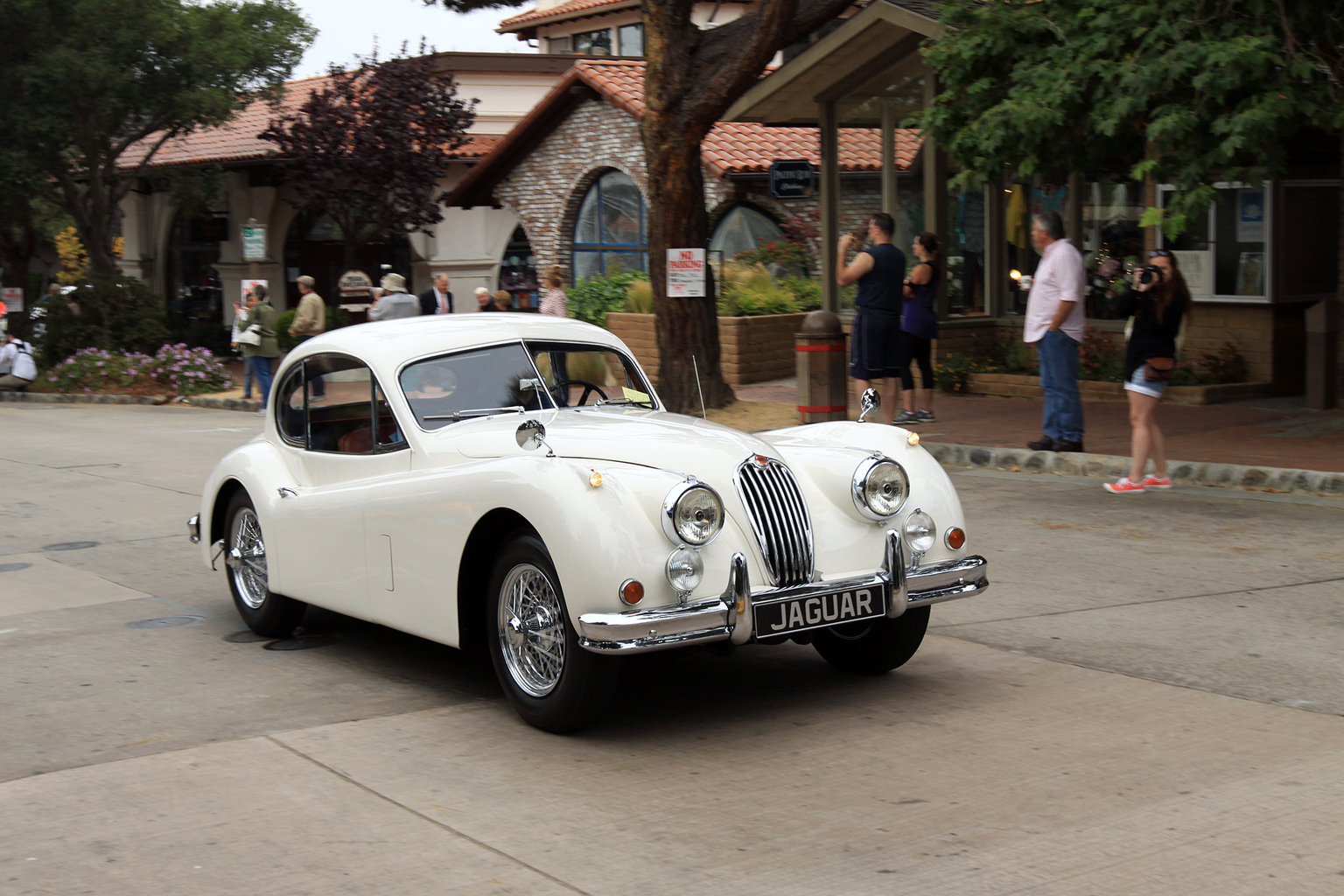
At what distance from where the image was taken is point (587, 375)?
6957mm

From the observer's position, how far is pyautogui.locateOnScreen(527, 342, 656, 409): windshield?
6.79m

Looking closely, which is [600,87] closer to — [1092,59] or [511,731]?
[1092,59]

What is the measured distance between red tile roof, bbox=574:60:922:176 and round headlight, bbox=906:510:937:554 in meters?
18.5

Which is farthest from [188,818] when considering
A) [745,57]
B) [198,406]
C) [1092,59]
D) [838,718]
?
[198,406]

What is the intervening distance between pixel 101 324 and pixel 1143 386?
23607 millimetres

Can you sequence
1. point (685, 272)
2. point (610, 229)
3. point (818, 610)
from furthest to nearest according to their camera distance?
point (610, 229)
point (685, 272)
point (818, 610)

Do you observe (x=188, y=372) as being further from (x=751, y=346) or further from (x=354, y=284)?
(x=751, y=346)

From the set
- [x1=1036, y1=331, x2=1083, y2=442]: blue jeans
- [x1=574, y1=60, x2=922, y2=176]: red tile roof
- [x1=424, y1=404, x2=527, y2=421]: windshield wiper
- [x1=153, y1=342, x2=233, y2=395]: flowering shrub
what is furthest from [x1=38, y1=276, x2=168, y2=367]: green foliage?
[x1=424, y1=404, x2=527, y2=421]: windshield wiper

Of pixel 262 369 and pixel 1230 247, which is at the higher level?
pixel 1230 247

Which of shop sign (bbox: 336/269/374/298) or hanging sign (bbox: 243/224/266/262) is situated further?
shop sign (bbox: 336/269/374/298)

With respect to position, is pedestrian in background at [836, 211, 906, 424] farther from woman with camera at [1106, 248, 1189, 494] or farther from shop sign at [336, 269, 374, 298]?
shop sign at [336, 269, 374, 298]

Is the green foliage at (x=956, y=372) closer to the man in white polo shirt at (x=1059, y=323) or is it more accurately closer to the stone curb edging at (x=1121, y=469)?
the stone curb edging at (x=1121, y=469)

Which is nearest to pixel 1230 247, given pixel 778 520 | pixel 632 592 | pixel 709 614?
pixel 778 520

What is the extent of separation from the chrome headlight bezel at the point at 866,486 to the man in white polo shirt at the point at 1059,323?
19.7 feet
